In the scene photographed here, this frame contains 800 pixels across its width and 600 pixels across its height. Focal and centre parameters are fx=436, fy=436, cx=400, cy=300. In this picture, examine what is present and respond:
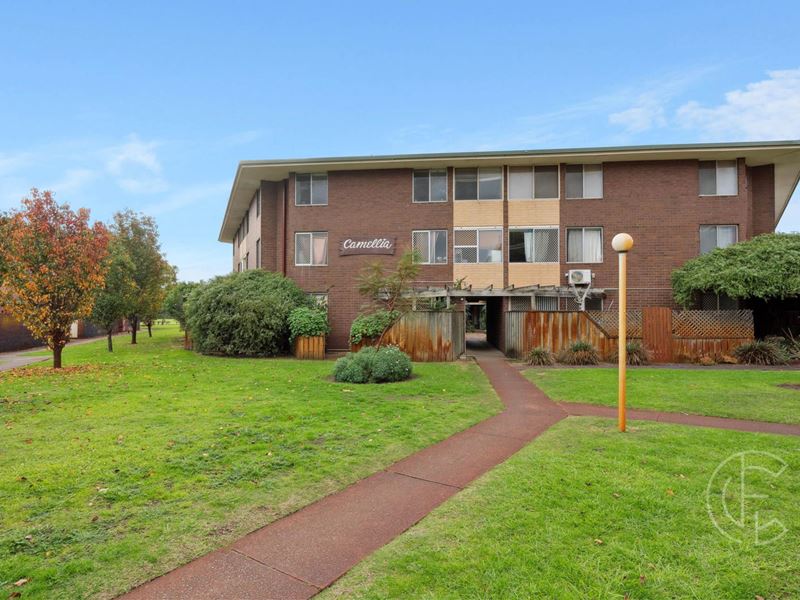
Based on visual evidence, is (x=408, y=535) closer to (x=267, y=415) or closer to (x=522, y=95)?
(x=267, y=415)

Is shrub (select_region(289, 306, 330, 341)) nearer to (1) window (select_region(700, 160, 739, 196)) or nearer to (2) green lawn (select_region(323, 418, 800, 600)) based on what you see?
(2) green lawn (select_region(323, 418, 800, 600))

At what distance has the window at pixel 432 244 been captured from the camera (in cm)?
2047

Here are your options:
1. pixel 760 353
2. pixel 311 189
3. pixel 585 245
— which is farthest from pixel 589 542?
pixel 311 189

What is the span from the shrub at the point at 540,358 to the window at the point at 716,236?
10.2m

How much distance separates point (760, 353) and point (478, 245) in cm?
1109

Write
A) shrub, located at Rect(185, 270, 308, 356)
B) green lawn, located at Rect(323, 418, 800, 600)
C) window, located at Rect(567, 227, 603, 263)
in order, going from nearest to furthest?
1. green lawn, located at Rect(323, 418, 800, 600)
2. shrub, located at Rect(185, 270, 308, 356)
3. window, located at Rect(567, 227, 603, 263)

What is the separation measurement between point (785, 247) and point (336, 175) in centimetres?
1820

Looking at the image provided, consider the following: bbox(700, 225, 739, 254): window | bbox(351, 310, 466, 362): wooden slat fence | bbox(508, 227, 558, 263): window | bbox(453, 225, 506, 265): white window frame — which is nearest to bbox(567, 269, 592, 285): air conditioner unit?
bbox(508, 227, 558, 263): window

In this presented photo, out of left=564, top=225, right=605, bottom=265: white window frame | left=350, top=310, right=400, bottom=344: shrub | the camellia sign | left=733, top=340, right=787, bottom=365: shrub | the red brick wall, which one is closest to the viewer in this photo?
left=733, top=340, right=787, bottom=365: shrub

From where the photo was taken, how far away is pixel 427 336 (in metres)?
16.1

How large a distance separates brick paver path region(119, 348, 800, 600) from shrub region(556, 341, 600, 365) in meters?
8.08

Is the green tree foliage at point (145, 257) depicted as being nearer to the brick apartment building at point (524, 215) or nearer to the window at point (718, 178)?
the brick apartment building at point (524, 215)

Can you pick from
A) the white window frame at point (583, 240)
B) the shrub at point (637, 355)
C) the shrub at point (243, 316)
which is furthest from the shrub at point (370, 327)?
the white window frame at point (583, 240)

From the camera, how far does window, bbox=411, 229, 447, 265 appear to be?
20.5 meters
